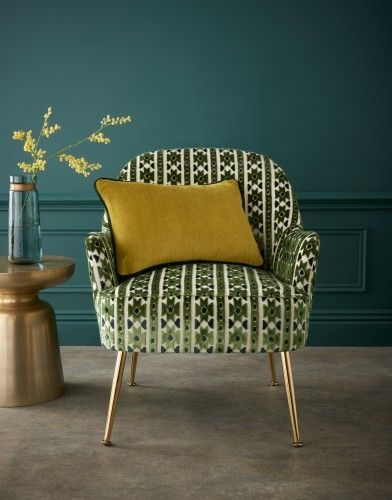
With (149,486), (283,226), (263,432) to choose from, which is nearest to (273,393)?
(263,432)

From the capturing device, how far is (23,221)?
221 centimetres

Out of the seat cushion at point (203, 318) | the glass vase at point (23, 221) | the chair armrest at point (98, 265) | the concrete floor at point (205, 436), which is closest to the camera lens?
the concrete floor at point (205, 436)

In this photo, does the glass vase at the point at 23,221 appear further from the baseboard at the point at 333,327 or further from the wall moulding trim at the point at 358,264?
the wall moulding trim at the point at 358,264

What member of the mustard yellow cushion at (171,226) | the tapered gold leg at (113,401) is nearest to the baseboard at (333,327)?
the mustard yellow cushion at (171,226)

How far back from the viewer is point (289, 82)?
294cm

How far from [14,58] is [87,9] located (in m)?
0.38

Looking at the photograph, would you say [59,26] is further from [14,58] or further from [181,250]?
[181,250]

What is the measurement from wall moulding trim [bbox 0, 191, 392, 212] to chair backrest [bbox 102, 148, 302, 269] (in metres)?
0.56

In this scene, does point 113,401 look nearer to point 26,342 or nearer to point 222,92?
point 26,342

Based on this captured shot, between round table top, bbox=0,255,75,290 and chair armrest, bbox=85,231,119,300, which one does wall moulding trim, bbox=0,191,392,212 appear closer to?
round table top, bbox=0,255,75,290

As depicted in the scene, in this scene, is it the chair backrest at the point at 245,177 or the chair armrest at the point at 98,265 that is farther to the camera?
the chair backrest at the point at 245,177

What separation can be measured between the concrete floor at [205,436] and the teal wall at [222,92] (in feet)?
2.26

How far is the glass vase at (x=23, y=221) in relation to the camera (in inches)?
86.6

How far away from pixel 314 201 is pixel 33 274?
1.37m
